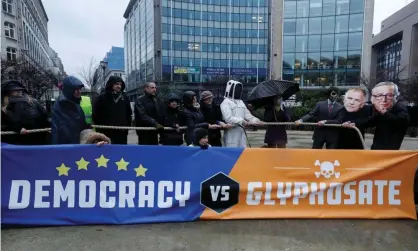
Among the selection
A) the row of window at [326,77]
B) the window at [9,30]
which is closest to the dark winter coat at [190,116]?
the row of window at [326,77]

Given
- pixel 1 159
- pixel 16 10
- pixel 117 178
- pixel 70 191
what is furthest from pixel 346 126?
pixel 16 10

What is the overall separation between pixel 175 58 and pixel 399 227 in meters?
70.7

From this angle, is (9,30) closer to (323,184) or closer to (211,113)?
(211,113)

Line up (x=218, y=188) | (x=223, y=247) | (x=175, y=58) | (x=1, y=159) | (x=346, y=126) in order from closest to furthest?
(x=223, y=247) < (x=1, y=159) < (x=218, y=188) < (x=346, y=126) < (x=175, y=58)

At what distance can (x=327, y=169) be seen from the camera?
13.7 feet

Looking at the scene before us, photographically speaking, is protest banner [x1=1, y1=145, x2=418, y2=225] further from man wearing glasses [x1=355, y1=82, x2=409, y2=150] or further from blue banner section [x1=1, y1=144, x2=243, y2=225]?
man wearing glasses [x1=355, y1=82, x2=409, y2=150]

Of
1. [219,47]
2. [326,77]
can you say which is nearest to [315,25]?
[326,77]

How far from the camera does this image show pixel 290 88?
5656 millimetres

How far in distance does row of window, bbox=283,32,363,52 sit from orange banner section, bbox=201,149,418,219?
170 feet

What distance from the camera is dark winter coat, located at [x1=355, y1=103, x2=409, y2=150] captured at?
14.5 ft

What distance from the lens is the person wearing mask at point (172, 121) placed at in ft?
17.7

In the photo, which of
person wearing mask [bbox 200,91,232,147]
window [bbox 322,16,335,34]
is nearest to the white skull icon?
person wearing mask [bbox 200,91,232,147]

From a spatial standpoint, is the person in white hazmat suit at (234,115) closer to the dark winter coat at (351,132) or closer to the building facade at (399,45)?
the dark winter coat at (351,132)

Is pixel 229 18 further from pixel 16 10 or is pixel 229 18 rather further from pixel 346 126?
pixel 346 126
